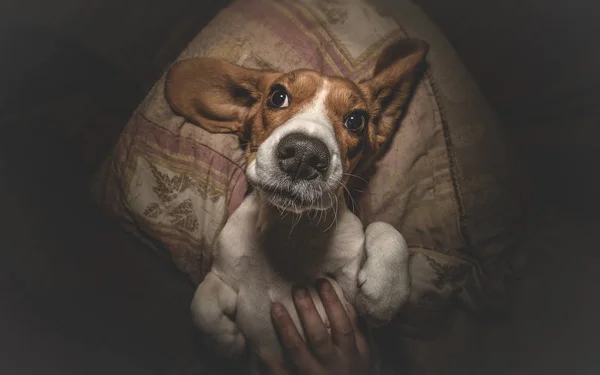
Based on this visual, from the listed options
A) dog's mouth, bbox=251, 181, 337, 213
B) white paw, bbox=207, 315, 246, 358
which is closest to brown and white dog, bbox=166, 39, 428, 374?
white paw, bbox=207, 315, 246, 358

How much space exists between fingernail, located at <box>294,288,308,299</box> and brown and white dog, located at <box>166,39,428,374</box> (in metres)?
0.02

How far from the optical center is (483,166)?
3.88 feet

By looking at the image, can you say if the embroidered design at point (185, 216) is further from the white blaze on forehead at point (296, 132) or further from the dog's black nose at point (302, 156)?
the dog's black nose at point (302, 156)

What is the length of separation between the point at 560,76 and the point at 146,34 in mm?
1083

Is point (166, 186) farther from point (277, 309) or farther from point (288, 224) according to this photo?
point (277, 309)

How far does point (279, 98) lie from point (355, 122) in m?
0.22

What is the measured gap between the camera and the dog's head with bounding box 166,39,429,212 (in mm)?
917

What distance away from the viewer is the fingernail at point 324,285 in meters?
1.16

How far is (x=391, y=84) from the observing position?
1.17 m

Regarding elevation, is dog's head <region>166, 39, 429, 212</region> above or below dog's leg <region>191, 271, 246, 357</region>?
above

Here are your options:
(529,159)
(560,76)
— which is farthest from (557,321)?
(560,76)

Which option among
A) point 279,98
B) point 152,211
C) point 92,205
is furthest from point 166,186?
point 279,98

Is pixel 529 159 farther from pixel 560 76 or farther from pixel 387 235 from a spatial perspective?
pixel 387 235

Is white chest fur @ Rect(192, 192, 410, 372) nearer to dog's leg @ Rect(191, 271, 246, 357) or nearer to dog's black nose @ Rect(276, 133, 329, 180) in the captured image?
dog's leg @ Rect(191, 271, 246, 357)
